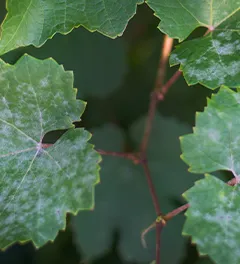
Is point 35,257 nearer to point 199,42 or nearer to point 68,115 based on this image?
→ point 68,115

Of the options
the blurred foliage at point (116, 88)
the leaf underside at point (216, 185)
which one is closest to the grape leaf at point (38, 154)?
the leaf underside at point (216, 185)

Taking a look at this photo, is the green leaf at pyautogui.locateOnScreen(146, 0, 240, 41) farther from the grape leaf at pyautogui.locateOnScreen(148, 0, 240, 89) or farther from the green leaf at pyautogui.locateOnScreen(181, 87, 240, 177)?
the green leaf at pyautogui.locateOnScreen(181, 87, 240, 177)

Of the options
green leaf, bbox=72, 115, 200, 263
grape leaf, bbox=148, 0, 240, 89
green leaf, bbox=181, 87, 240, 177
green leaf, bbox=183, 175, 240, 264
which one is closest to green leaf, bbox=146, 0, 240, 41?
grape leaf, bbox=148, 0, 240, 89

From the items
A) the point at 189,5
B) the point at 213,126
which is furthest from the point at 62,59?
the point at 213,126

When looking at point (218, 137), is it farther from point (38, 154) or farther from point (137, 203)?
point (137, 203)

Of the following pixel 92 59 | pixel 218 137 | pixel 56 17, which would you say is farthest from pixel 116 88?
pixel 218 137
